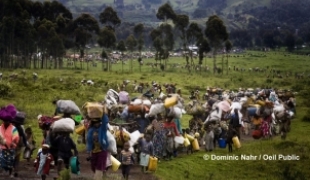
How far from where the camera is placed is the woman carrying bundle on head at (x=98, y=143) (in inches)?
355

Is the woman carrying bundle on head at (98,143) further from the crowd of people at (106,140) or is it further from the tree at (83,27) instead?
the tree at (83,27)

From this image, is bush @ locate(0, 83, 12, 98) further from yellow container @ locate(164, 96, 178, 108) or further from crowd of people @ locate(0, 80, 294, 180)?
yellow container @ locate(164, 96, 178, 108)

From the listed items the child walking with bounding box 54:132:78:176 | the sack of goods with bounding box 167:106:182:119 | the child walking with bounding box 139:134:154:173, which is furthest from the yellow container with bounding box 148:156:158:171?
the child walking with bounding box 54:132:78:176

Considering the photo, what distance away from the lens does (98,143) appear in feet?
29.9

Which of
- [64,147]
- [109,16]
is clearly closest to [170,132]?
[64,147]

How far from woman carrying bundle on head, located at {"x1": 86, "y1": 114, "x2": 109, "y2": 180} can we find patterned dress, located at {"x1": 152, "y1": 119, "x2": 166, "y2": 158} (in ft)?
9.46

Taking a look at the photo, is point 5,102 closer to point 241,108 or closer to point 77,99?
point 77,99

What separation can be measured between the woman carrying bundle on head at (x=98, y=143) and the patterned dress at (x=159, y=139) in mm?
2883

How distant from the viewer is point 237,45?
12006 centimetres

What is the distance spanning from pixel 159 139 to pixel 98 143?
374 cm

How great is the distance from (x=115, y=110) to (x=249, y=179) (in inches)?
169

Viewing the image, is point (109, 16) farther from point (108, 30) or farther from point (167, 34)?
point (167, 34)

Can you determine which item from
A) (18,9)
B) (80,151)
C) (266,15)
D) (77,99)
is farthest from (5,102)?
(266,15)

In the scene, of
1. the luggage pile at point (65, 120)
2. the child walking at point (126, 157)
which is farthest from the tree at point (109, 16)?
the luggage pile at point (65, 120)
